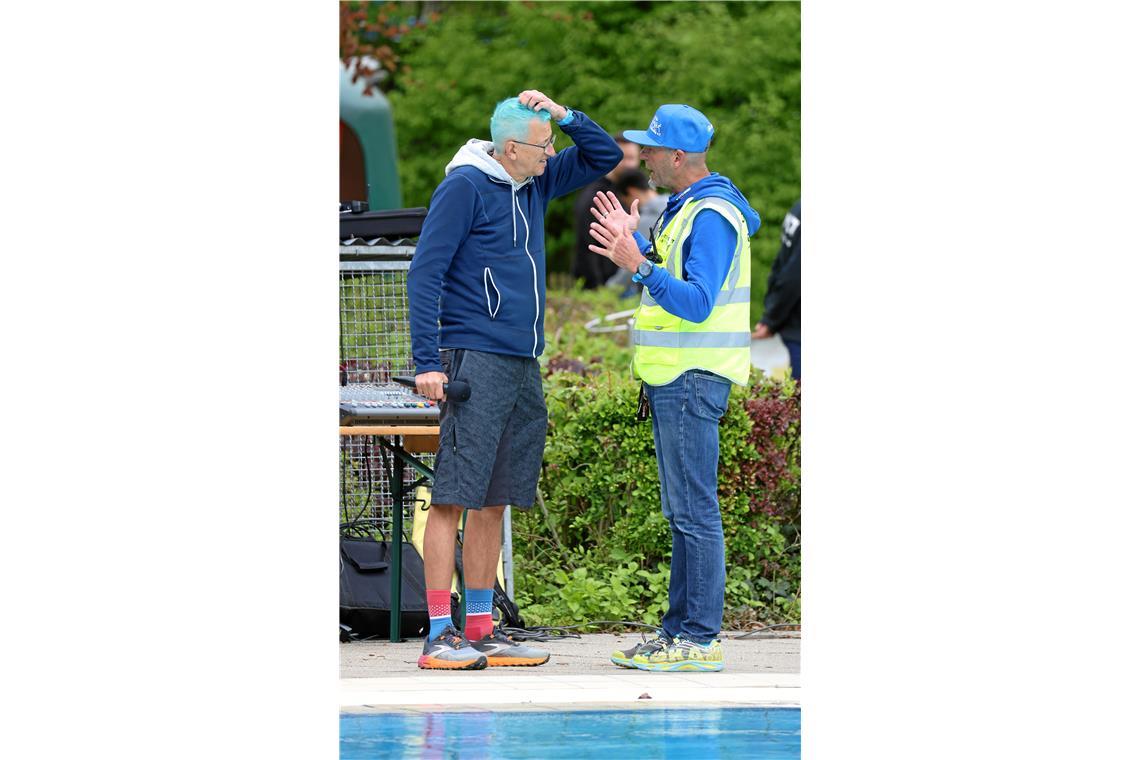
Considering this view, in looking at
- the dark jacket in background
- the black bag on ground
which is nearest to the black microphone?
the black bag on ground

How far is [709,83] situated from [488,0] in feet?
14.6

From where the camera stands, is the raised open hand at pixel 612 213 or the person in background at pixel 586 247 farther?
the person in background at pixel 586 247

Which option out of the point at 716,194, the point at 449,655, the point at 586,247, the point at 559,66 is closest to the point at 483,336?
the point at 716,194

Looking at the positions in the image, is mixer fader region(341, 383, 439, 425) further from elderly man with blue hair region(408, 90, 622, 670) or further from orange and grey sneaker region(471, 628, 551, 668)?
orange and grey sneaker region(471, 628, 551, 668)

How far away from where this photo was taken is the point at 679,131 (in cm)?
641

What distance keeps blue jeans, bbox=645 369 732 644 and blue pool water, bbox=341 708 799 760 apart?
0.79 metres

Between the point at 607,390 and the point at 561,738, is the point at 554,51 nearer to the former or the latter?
the point at 607,390

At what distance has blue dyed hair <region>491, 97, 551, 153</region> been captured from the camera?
6453 millimetres

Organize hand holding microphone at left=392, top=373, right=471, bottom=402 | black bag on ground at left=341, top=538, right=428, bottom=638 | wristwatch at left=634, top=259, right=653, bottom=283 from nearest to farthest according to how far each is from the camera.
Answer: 1. wristwatch at left=634, top=259, right=653, bottom=283
2. hand holding microphone at left=392, top=373, right=471, bottom=402
3. black bag on ground at left=341, top=538, right=428, bottom=638

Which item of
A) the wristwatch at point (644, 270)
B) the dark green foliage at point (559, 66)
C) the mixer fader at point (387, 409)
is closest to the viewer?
the wristwatch at point (644, 270)

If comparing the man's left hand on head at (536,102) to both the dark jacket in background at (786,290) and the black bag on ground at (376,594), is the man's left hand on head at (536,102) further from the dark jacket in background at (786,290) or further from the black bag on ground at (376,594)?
the dark jacket in background at (786,290)

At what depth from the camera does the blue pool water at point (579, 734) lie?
16.4ft

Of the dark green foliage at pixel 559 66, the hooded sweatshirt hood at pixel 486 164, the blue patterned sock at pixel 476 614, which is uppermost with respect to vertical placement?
the dark green foliage at pixel 559 66

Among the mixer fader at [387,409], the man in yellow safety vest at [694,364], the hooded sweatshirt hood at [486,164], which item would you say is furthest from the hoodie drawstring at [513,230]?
the mixer fader at [387,409]
